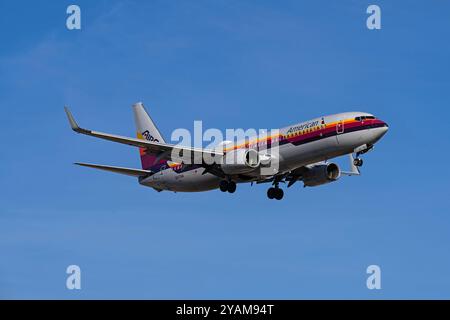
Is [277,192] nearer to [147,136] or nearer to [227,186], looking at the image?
[227,186]

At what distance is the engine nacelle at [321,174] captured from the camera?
81500 mm

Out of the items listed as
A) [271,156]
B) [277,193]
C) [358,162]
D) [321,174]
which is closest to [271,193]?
[277,193]

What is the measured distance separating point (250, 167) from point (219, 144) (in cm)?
568

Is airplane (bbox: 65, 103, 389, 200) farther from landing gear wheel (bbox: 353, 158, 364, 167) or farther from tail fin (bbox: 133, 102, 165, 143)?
tail fin (bbox: 133, 102, 165, 143)

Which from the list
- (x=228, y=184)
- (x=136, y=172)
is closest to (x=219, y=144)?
(x=228, y=184)

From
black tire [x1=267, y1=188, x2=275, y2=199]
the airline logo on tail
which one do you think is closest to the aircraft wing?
black tire [x1=267, y1=188, x2=275, y2=199]

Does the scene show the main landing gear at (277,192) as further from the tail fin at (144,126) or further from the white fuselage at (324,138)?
the tail fin at (144,126)

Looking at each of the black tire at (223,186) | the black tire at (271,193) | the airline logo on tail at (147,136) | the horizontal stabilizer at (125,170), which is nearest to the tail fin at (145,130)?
the airline logo on tail at (147,136)

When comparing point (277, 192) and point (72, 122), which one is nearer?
point (72, 122)

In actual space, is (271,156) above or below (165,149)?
below

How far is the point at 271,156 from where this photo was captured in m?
75.9

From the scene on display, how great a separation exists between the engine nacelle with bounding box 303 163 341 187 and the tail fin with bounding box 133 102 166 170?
1639 centimetres

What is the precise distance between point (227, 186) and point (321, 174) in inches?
345

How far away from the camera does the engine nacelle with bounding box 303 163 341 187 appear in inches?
3209
